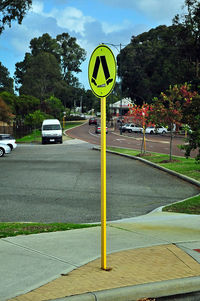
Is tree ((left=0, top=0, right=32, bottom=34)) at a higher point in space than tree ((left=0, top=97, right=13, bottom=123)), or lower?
higher

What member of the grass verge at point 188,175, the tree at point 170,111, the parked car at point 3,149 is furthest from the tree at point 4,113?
the tree at point 170,111

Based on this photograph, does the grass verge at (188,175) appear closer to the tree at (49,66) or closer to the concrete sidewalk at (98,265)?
the concrete sidewalk at (98,265)

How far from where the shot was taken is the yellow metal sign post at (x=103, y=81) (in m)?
5.36

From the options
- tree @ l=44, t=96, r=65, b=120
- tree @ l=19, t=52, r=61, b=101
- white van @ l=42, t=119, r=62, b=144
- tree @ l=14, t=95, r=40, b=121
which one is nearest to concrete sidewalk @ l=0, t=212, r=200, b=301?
white van @ l=42, t=119, r=62, b=144

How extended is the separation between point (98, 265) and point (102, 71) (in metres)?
2.63

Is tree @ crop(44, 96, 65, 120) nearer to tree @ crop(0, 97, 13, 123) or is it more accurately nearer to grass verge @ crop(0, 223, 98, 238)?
tree @ crop(0, 97, 13, 123)

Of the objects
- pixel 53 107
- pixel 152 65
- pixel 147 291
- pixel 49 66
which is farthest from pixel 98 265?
pixel 49 66

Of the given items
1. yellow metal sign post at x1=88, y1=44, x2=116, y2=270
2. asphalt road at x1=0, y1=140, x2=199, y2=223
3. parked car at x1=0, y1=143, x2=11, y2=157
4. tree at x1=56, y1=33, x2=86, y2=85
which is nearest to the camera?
yellow metal sign post at x1=88, y1=44, x2=116, y2=270

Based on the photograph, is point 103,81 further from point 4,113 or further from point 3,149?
point 4,113

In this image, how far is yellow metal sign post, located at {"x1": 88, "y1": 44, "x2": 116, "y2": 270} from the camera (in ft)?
17.6

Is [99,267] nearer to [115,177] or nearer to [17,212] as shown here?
[17,212]

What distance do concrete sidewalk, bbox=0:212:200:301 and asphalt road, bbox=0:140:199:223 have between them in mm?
Answer: 2598

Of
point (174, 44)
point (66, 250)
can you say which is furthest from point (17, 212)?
point (174, 44)

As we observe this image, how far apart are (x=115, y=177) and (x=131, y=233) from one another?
9.67m
